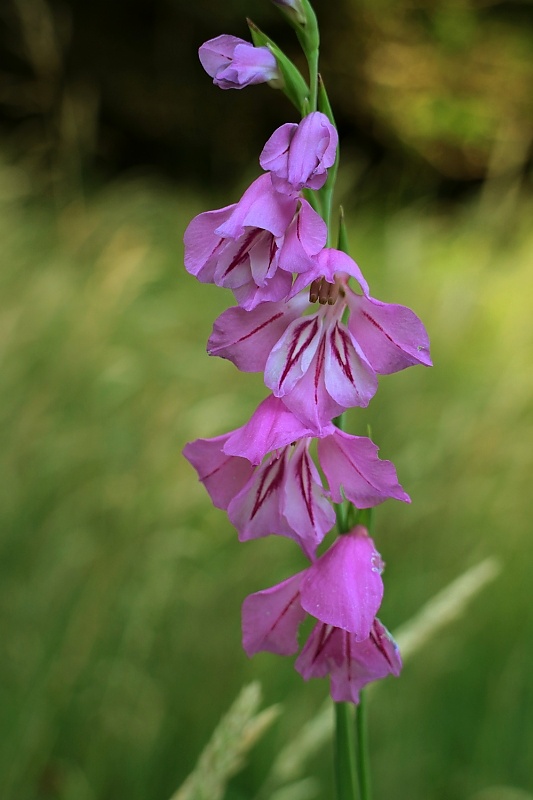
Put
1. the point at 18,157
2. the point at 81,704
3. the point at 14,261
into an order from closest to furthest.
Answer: the point at 81,704 → the point at 14,261 → the point at 18,157

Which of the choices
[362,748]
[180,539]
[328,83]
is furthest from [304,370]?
[328,83]

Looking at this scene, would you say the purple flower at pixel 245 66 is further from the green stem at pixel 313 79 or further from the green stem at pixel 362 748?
the green stem at pixel 362 748

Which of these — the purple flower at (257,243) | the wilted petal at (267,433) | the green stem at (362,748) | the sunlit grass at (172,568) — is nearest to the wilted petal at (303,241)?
the purple flower at (257,243)

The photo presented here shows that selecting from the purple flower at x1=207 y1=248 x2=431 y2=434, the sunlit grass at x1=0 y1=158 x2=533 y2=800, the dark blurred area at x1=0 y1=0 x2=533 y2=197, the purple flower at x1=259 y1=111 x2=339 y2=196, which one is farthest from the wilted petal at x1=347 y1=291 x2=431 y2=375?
the dark blurred area at x1=0 y1=0 x2=533 y2=197

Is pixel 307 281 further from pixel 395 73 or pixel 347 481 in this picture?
pixel 395 73

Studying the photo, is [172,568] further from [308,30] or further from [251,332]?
[308,30]

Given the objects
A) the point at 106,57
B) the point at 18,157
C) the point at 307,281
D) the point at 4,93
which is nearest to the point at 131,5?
the point at 106,57

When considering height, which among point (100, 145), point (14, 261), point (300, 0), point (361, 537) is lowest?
point (100, 145)
